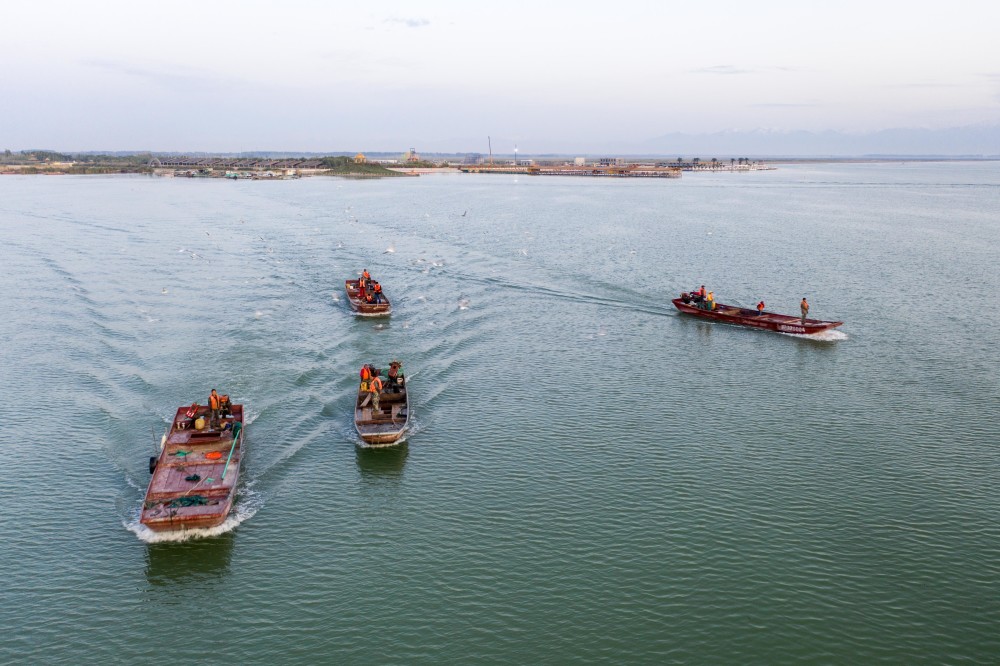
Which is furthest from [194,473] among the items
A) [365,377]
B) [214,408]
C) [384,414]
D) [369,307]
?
[369,307]

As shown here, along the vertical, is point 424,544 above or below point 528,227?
below

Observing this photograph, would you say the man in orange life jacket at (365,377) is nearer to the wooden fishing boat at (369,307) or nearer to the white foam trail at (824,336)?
the wooden fishing boat at (369,307)

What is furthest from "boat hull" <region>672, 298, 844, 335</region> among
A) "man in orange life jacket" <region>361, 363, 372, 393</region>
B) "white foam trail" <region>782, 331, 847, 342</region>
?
"man in orange life jacket" <region>361, 363, 372, 393</region>

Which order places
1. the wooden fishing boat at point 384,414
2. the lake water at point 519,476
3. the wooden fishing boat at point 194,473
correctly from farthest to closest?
the wooden fishing boat at point 384,414
the wooden fishing boat at point 194,473
the lake water at point 519,476

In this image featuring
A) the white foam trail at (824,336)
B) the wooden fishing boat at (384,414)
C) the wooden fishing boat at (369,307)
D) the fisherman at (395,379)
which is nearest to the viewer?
the wooden fishing boat at (384,414)

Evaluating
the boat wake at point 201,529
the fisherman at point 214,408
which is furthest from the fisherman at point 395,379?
the boat wake at point 201,529

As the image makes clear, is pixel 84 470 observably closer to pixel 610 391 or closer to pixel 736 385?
pixel 610 391

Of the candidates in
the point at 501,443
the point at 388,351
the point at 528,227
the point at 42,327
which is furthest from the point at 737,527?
the point at 528,227
